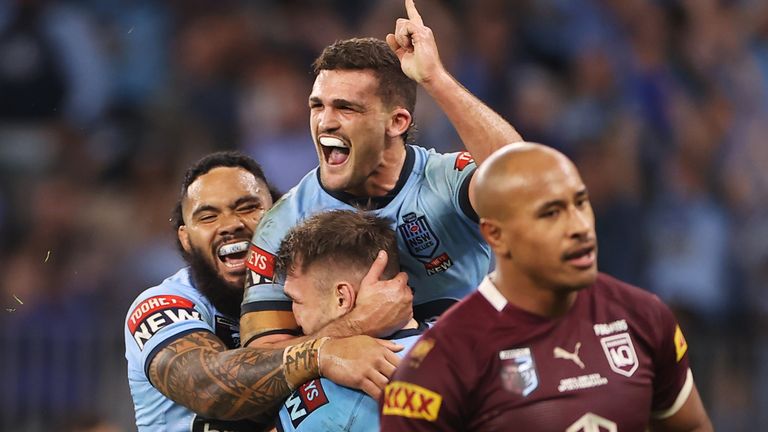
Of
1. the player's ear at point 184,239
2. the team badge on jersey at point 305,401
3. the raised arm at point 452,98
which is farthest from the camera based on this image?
the player's ear at point 184,239

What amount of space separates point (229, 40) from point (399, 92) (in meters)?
4.99

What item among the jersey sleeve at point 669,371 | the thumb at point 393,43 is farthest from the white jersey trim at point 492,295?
the thumb at point 393,43

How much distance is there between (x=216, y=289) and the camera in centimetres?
562

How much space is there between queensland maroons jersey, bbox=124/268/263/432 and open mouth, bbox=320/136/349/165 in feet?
2.82

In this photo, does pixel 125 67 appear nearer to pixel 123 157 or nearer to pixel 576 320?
pixel 123 157

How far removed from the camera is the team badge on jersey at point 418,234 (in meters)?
5.18

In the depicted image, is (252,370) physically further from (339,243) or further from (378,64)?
(378,64)

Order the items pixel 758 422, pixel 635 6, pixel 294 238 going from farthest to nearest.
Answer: pixel 635 6, pixel 758 422, pixel 294 238

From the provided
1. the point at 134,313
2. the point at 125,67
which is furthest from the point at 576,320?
the point at 125,67

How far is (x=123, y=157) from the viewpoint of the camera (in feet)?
31.3

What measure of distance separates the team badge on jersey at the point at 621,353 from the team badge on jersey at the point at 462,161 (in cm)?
147

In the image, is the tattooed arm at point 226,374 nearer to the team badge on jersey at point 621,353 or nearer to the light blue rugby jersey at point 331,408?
the light blue rugby jersey at point 331,408

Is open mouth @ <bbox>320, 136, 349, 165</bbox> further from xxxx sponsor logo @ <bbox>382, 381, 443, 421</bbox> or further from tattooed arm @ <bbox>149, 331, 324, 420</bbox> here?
xxxx sponsor logo @ <bbox>382, 381, 443, 421</bbox>

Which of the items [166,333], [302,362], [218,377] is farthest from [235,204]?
[302,362]
